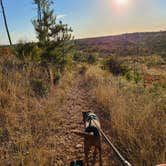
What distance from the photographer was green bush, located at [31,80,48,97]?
5.82m

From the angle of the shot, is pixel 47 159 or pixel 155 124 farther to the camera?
pixel 155 124

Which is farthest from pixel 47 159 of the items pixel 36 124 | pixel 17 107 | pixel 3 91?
→ pixel 3 91

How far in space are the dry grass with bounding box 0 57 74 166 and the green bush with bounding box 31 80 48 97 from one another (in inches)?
13.8

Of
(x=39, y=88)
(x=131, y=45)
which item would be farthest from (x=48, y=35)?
(x=131, y=45)

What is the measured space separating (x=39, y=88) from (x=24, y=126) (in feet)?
8.62

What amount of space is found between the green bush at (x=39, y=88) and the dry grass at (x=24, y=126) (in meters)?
0.35

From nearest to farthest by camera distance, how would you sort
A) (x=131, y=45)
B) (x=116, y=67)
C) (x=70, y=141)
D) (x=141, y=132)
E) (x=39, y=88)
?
(x=141, y=132)
(x=70, y=141)
(x=39, y=88)
(x=116, y=67)
(x=131, y=45)

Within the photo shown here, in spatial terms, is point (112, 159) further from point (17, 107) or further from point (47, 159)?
point (17, 107)

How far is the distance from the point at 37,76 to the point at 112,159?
504cm

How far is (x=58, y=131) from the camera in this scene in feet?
12.6

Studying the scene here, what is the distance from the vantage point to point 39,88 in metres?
Result: 6.05

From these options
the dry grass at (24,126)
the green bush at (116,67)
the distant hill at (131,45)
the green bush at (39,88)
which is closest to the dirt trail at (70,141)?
the dry grass at (24,126)

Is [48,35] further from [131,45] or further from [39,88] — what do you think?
[131,45]

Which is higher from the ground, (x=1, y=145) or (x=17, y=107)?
(x=17, y=107)
